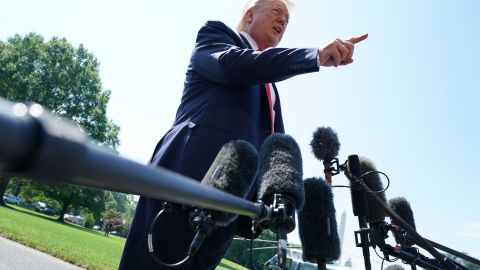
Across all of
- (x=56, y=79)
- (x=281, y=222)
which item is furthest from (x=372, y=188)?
(x=56, y=79)

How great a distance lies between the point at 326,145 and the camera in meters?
3.27

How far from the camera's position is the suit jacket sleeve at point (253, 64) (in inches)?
74.0

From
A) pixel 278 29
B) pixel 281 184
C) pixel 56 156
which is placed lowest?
pixel 56 156

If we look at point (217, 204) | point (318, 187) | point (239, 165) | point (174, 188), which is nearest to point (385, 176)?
point (318, 187)

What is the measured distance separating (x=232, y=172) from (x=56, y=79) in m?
40.6

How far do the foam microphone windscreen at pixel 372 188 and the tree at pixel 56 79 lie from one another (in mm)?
34942

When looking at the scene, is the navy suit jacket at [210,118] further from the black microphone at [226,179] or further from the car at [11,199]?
the car at [11,199]

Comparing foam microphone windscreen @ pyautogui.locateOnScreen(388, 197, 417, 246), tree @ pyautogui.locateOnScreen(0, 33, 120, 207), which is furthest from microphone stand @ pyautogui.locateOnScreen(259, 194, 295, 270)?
tree @ pyautogui.locateOnScreen(0, 33, 120, 207)

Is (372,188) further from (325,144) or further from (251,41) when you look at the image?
(251,41)

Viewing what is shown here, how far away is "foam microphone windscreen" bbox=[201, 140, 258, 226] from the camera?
5.36 ft

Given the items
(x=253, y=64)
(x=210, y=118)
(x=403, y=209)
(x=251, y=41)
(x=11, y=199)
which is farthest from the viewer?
(x=11, y=199)

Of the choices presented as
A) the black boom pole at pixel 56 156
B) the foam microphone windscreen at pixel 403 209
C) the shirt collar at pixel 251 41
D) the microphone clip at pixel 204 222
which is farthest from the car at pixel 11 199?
the black boom pole at pixel 56 156

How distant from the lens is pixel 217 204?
980 millimetres

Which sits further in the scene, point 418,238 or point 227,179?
point 418,238
